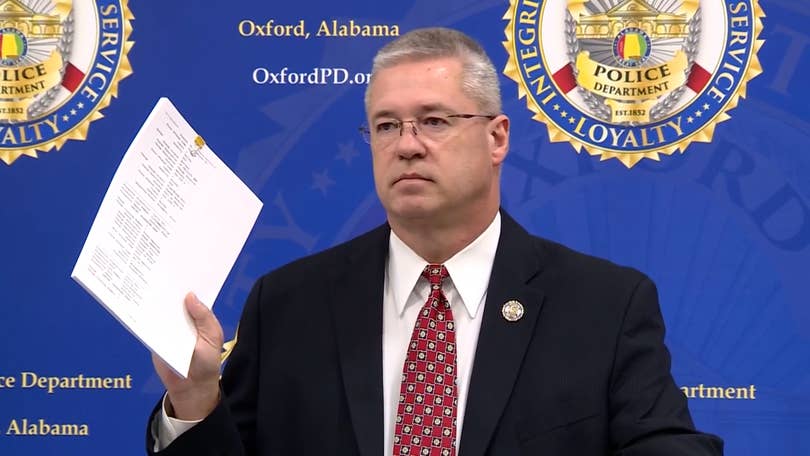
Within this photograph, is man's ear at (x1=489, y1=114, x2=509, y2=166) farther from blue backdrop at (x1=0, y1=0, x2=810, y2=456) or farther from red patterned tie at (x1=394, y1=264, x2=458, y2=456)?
blue backdrop at (x1=0, y1=0, x2=810, y2=456)

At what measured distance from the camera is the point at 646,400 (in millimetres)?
1822

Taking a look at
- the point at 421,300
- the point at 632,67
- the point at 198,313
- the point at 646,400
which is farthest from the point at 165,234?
the point at 632,67

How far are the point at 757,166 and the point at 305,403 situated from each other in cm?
135

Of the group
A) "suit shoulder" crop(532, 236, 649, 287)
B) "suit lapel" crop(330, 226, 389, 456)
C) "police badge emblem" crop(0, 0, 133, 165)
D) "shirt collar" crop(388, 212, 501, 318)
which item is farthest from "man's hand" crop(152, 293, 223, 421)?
"police badge emblem" crop(0, 0, 133, 165)

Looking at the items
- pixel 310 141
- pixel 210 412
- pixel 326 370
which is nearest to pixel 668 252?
pixel 310 141

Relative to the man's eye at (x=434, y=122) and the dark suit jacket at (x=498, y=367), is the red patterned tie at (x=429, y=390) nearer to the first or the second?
the dark suit jacket at (x=498, y=367)

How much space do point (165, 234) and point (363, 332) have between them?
43cm

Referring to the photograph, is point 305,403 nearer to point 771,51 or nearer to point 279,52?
point 279,52

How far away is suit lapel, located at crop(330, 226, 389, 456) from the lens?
6.22 ft

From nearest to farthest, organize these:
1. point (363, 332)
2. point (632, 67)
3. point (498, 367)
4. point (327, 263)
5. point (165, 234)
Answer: point (165, 234)
point (498, 367)
point (363, 332)
point (327, 263)
point (632, 67)

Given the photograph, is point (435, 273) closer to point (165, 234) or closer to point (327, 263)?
point (327, 263)

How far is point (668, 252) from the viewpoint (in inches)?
108

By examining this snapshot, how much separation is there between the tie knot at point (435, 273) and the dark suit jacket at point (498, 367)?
0.28 feet

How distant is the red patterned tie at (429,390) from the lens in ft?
6.22
